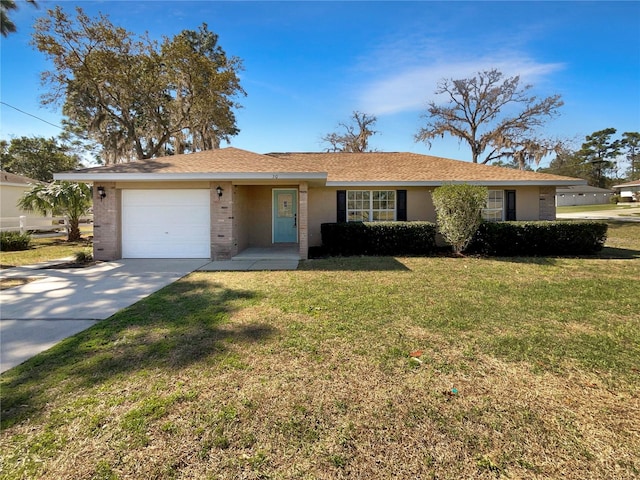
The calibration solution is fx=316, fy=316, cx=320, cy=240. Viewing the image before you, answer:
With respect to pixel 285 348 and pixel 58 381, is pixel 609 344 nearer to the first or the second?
pixel 285 348

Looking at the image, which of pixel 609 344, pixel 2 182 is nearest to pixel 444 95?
pixel 609 344

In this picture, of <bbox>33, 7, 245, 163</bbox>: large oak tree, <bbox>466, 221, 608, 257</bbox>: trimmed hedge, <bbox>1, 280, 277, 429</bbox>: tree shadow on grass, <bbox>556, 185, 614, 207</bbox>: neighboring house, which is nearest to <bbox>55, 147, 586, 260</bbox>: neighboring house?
<bbox>466, 221, 608, 257</bbox>: trimmed hedge

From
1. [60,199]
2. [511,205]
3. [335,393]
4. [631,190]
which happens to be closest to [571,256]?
[511,205]

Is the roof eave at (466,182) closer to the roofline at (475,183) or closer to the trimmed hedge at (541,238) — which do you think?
the roofline at (475,183)

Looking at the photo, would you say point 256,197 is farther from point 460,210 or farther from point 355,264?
point 460,210

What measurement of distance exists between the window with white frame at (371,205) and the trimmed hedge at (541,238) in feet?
10.8

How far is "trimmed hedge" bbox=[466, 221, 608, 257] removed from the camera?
401 inches

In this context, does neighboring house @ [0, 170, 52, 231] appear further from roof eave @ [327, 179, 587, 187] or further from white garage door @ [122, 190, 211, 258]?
roof eave @ [327, 179, 587, 187]

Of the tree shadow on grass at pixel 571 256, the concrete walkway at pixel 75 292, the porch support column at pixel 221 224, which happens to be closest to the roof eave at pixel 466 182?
the tree shadow on grass at pixel 571 256

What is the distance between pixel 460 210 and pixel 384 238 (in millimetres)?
2488

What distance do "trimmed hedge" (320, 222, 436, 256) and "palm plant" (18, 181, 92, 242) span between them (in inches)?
460

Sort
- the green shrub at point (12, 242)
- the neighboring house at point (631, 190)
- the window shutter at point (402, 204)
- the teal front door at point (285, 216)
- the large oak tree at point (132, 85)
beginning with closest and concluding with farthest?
the green shrub at point (12, 242)
the window shutter at point (402, 204)
the teal front door at point (285, 216)
the large oak tree at point (132, 85)
the neighboring house at point (631, 190)

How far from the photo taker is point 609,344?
3.71m

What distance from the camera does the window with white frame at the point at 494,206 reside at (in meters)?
12.4
